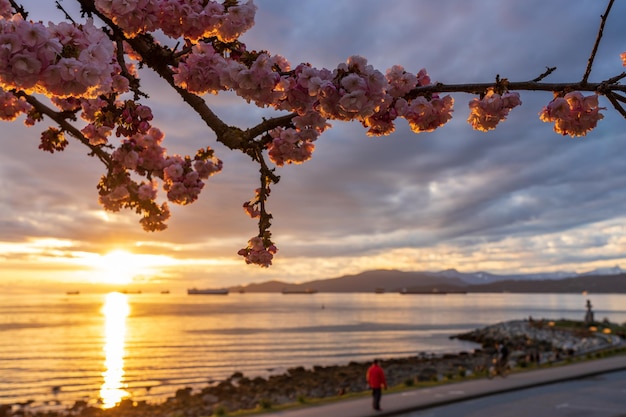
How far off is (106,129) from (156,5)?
2.71m

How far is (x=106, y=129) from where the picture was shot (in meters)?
7.43

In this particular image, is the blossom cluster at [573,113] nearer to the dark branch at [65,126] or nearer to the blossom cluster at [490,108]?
the blossom cluster at [490,108]

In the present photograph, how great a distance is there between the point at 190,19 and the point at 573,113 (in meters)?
3.75

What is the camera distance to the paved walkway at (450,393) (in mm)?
18906

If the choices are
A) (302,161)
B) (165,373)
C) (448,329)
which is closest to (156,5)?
(302,161)

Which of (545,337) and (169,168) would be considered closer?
(169,168)

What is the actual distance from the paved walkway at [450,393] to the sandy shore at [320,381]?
230 cm

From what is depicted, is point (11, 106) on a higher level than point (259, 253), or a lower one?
higher

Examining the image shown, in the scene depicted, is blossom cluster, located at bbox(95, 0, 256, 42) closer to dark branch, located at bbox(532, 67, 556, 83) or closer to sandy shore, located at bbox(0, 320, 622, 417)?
dark branch, located at bbox(532, 67, 556, 83)

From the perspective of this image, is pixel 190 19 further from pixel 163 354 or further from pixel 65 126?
pixel 163 354

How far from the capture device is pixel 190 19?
211 inches

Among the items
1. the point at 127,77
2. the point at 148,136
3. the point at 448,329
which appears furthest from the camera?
the point at 448,329

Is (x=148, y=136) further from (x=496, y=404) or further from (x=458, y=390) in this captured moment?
(x=458, y=390)

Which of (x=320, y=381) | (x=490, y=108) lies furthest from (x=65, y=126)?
(x=320, y=381)
